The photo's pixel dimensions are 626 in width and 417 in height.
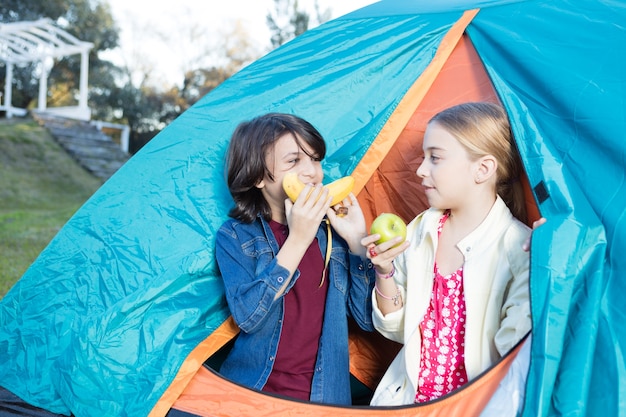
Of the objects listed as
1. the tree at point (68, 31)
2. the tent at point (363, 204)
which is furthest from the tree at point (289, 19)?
the tent at point (363, 204)

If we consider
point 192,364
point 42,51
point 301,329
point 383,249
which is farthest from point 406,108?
point 42,51

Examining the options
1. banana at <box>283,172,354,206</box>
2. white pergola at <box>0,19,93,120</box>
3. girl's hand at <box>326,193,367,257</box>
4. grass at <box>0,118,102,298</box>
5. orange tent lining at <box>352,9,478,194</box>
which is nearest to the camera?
banana at <box>283,172,354,206</box>

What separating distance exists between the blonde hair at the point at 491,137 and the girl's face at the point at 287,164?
38cm

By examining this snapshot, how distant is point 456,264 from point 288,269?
1.46 feet

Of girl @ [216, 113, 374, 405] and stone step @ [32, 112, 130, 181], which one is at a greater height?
girl @ [216, 113, 374, 405]

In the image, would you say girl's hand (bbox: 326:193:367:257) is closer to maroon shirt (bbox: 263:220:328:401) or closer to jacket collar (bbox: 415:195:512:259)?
maroon shirt (bbox: 263:220:328:401)

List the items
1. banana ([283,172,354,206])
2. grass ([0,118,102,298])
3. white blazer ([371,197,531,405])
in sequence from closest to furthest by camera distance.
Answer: white blazer ([371,197,531,405]) < banana ([283,172,354,206]) < grass ([0,118,102,298])

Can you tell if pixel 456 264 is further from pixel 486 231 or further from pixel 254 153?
pixel 254 153

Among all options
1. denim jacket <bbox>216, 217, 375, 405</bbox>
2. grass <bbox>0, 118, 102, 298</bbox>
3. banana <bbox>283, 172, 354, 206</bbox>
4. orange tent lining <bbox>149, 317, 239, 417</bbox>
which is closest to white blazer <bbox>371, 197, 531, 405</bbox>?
denim jacket <bbox>216, 217, 375, 405</bbox>

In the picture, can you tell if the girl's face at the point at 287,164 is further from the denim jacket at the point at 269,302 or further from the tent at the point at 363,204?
the tent at the point at 363,204

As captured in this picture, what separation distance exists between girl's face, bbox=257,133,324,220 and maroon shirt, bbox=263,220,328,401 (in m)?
0.14

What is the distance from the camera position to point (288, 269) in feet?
5.57

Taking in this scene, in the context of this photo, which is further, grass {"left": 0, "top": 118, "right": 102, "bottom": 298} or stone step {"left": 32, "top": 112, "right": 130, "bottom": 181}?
stone step {"left": 32, "top": 112, "right": 130, "bottom": 181}

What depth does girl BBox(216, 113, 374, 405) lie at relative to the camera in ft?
5.61
